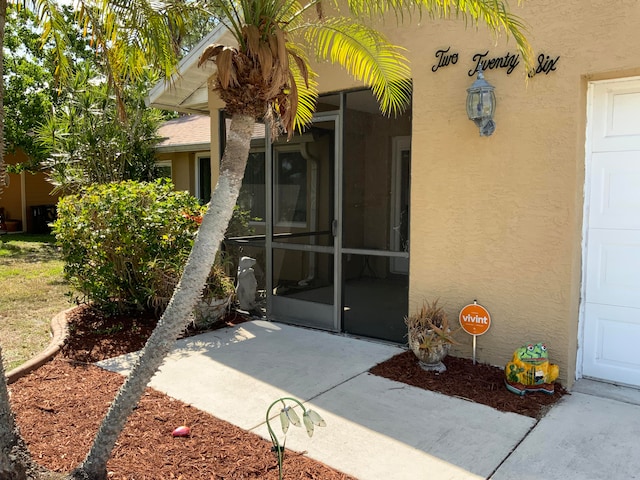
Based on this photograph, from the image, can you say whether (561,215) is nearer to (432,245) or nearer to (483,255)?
(483,255)

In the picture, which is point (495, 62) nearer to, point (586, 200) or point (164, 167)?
point (586, 200)

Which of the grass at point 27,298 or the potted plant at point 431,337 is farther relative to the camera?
the grass at point 27,298

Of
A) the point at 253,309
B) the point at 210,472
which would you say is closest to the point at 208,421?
the point at 210,472

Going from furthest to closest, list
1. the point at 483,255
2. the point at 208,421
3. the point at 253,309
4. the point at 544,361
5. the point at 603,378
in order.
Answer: the point at 253,309 < the point at 483,255 < the point at 603,378 < the point at 544,361 < the point at 208,421

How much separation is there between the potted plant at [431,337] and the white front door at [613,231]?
130 centimetres

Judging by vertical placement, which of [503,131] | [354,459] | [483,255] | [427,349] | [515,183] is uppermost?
[503,131]

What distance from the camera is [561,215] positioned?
4441mm

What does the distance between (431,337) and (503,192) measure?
1549 millimetres

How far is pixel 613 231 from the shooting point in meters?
4.46

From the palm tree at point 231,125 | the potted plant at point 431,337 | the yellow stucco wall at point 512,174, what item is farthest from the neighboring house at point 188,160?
the palm tree at point 231,125

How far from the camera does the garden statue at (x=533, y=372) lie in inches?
168

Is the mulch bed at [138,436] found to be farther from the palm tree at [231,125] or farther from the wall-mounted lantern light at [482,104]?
the wall-mounted lantern light at [482,104]

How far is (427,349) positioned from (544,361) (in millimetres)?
1025

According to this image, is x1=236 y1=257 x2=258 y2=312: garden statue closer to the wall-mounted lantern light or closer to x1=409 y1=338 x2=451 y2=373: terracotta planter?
x1=409 y1=338 x2=451 y2=373: terracotta planter
